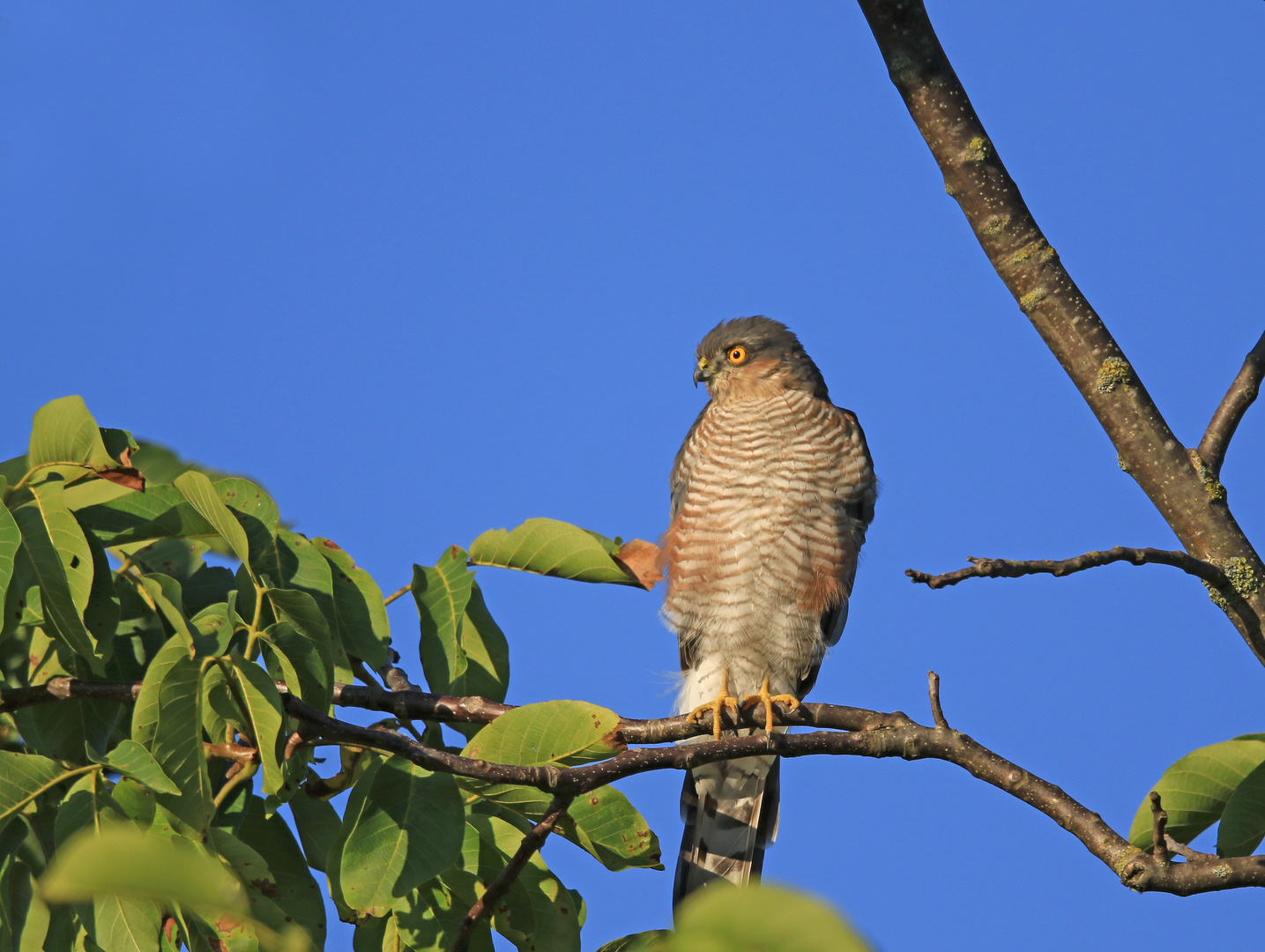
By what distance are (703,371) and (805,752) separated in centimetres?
351

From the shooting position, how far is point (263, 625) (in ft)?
7.43

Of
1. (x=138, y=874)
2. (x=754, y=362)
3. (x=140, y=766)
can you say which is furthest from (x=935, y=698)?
(x=754, y=362)

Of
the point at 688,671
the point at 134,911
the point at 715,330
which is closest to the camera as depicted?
the point at 134,911

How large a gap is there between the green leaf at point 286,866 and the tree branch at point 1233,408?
8.14 feet

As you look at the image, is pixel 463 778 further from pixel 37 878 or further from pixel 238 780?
pixel 37 878

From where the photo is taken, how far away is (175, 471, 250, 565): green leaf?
2105mm

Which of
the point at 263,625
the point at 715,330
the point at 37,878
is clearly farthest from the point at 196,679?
the point at 715,330

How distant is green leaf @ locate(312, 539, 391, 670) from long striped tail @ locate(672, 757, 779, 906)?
2.09 m

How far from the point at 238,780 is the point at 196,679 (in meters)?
0.38

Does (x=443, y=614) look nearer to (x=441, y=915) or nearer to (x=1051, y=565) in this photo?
(x=441, y=915)

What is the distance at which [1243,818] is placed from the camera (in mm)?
2250

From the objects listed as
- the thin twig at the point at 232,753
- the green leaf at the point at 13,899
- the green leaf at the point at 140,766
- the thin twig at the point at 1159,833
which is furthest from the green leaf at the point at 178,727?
the thin twig at the point at 1159,833

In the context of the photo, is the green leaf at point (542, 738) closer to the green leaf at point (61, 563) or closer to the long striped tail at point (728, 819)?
the green leaf at point (61, 563)

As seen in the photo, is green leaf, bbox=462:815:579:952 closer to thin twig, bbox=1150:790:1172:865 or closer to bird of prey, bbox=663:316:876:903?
thin twig, bbox=1150:790:1172:865
